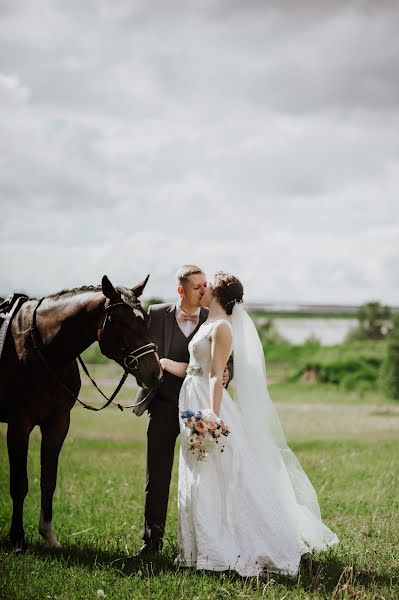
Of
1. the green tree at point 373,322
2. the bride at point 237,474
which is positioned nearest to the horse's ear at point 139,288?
the bride at point 237,474

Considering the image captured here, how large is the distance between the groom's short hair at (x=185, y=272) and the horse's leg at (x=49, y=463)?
5.20ft

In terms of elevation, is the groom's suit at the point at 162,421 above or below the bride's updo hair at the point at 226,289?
below

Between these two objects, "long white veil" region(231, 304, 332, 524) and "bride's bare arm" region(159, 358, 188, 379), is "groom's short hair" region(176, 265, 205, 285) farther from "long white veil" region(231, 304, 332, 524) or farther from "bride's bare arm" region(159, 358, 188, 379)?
"bride's bare arm" region(159, 358, 188, 379)

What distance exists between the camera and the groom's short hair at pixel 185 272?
18.3 feet

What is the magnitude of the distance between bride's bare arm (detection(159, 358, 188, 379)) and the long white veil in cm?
43

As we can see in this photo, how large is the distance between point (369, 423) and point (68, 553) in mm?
13258

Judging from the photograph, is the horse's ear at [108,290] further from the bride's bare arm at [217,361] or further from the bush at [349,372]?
the bush at [349,372]

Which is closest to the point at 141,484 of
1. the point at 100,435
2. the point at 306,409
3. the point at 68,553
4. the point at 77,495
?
the point at 77,495

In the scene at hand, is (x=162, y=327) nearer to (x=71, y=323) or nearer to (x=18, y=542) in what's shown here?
(x=71, y=323)

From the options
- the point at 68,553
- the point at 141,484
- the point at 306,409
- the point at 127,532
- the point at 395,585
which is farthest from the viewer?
the point at 306,409

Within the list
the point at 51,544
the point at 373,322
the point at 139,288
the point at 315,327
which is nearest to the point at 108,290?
the point at 139,288

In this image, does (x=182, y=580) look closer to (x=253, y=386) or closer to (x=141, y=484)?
(x=253, y=386)

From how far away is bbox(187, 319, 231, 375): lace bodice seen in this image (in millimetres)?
5430

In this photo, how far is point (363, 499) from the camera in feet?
26.7
